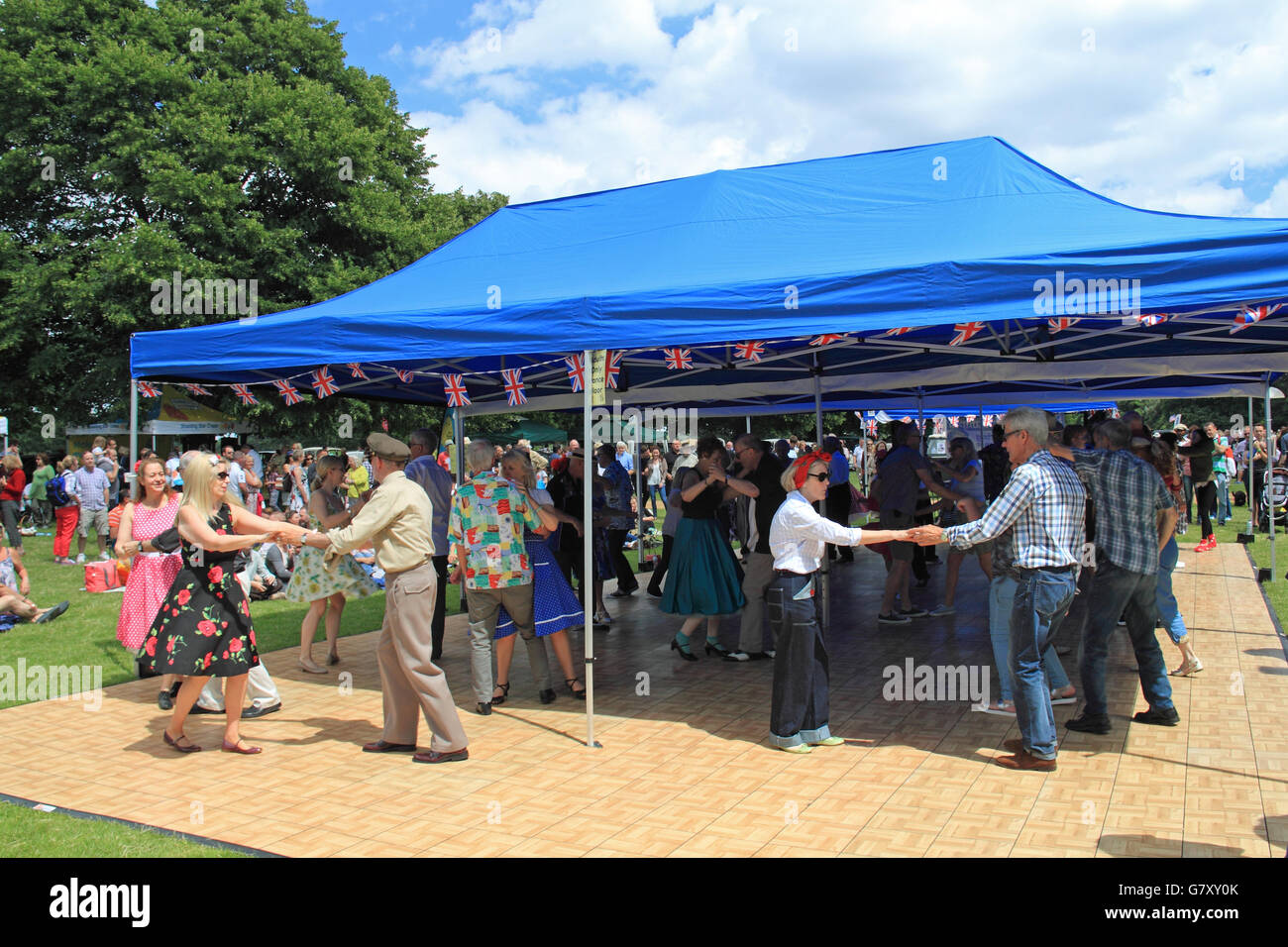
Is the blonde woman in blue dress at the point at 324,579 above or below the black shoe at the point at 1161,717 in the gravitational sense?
above

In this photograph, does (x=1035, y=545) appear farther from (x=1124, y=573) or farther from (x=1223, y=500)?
(x=1223, y=500)

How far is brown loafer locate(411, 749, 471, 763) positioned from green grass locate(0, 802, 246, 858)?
136 centimetres

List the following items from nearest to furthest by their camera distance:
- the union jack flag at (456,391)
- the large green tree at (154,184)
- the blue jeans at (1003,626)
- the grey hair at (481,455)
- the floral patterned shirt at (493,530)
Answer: the blue jeans at (1003,626) < the grey hair at (481,455) < the floral patterned shirt at (493,530) < the union jack flag at (456,391) < the large green tree at (154,184)

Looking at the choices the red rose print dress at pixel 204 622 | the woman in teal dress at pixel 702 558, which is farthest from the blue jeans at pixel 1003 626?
the red rose print dress at pixel 204 622

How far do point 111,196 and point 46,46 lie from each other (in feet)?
11.0

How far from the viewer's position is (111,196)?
69.1ft

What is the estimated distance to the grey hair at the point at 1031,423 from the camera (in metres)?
4.84

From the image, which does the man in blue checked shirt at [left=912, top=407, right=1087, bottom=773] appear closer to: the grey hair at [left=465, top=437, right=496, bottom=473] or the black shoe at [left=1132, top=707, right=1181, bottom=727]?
the black shoe at [left=1132, top=707, right=1181, bottom=727]

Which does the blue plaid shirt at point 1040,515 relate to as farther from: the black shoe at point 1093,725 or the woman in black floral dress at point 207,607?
the woman in black floral dress at point 207,607

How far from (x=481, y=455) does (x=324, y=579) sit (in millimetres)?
2343

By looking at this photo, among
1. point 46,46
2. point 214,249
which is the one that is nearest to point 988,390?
point 214,249

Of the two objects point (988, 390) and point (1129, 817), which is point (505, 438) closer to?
point (988, 390)

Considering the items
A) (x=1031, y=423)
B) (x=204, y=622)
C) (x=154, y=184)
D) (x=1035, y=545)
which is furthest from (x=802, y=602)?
(x=154, y=184)

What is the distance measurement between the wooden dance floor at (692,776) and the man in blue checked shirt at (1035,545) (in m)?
0.32
